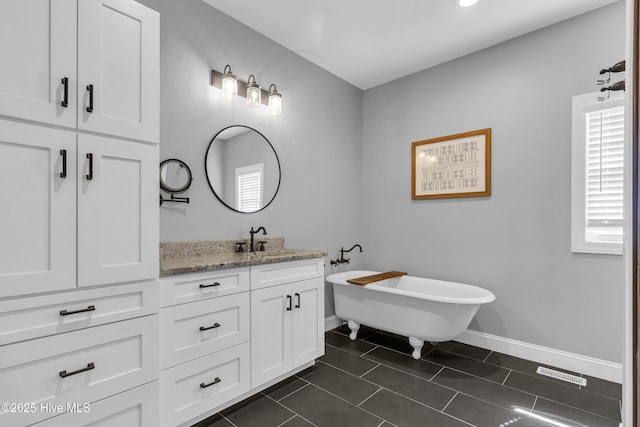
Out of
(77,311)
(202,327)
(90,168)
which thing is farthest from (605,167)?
(77,311)

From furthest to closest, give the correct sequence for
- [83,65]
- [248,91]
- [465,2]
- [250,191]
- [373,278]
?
1. [373,278]
2. [250,191]
3. [248,91]
4. [465,2]
5. [83,65]

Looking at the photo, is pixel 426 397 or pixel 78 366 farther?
pixel 426 397

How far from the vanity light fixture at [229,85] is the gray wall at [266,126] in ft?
0.32

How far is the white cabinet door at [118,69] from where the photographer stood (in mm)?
1342

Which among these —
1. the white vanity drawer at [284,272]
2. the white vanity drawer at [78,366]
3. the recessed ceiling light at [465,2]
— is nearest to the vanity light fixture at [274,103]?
the white vanity drawer at [284,272]

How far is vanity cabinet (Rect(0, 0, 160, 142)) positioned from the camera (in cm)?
118

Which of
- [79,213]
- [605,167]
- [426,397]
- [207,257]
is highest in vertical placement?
[605,167]

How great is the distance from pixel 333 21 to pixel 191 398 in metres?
2.91

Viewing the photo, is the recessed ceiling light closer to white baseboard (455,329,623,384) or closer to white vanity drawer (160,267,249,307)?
white vanity drawer (160,267,249,307)

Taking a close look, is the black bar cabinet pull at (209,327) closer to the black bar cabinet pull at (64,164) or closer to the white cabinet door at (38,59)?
the black bar cabinet pull at (64,164)

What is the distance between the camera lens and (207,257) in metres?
2.16

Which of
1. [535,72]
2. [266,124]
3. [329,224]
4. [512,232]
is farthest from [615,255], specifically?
[266,124]

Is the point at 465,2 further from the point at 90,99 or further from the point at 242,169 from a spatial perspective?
the point at 90,99

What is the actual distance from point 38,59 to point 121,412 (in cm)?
156
